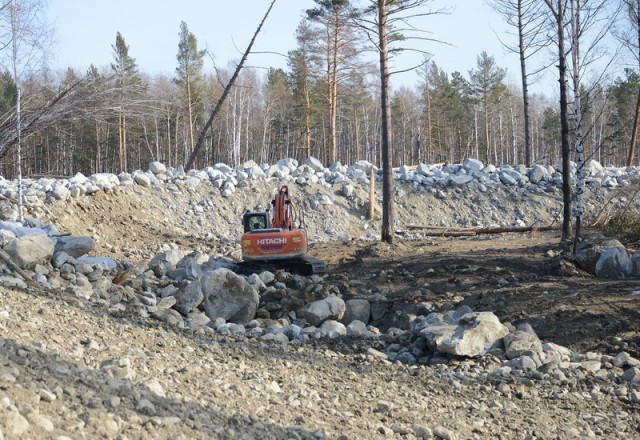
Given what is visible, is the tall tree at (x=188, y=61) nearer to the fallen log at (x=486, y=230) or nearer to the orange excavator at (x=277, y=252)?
the fallen log at (x=486, y=230)

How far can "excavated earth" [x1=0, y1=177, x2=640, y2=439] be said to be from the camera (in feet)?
11.8

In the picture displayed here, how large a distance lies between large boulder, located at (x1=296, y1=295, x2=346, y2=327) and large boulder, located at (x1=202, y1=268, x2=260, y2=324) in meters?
0.73

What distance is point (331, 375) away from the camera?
589 cm

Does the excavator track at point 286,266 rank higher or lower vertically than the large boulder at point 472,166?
lower

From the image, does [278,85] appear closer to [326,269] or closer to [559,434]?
[326,269]

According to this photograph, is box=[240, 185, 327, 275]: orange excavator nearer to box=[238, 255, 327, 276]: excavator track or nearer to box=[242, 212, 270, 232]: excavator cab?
box=[238, 255, 327, 276]: excavator track

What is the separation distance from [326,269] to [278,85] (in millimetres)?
33893

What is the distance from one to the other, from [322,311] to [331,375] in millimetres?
3176

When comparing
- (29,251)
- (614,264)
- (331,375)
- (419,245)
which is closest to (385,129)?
(419,245)

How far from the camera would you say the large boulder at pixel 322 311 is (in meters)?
9.01

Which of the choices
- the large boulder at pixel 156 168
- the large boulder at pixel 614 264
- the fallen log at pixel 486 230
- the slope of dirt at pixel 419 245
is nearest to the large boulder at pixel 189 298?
the slope of dirt at pixel 419 245

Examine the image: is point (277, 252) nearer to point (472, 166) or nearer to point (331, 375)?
point (331, 375)

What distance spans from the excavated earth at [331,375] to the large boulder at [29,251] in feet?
6.23

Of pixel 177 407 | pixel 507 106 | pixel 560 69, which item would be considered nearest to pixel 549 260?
pixel 560 69
